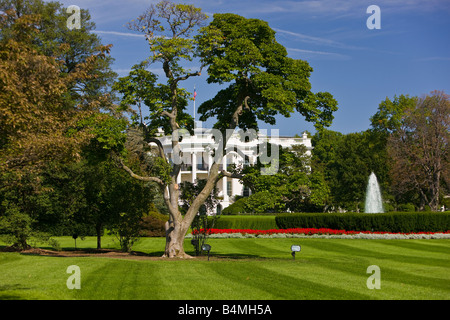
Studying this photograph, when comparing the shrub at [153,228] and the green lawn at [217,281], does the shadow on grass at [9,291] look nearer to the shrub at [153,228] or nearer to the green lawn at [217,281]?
the green lawn at [217,281]

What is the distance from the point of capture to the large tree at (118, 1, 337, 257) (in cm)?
2141

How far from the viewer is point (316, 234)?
1412 inches

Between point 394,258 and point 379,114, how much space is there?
172 feet

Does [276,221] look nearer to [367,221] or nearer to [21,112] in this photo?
[367,221]

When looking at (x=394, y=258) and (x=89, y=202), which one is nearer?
(x=394, y=258)

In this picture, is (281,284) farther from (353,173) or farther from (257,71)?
(353,173)

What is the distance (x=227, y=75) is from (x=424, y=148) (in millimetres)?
36856

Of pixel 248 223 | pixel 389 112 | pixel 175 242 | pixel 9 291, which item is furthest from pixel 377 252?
pixel 389 112

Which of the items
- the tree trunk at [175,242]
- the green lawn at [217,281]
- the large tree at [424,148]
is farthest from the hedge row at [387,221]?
the large tree at [424,148]

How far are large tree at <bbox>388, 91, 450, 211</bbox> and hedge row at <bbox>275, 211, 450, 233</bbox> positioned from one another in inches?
720

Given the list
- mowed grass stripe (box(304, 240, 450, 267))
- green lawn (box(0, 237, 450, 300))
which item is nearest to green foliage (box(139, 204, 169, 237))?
mowed grass stripe (box(304, 240, 450, 267))

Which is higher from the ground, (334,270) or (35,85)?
(35,85)
